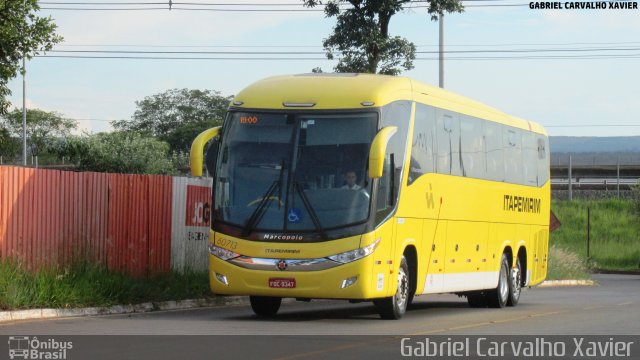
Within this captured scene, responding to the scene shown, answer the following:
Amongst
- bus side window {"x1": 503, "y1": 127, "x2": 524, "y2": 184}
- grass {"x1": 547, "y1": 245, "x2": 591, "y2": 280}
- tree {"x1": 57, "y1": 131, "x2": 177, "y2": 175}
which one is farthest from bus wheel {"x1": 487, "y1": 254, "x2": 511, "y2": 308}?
tree {"x1": 57, "y1": 131, "x2": 177, "y2": 175}

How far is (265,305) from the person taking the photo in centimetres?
2066

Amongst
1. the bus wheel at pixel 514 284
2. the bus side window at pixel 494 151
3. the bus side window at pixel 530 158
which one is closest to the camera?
the bus side window at pixel 494 151

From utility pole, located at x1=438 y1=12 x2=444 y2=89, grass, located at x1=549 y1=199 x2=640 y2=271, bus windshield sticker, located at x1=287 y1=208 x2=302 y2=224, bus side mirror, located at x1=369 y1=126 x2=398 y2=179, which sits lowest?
grass, located at x1=549 y1=199 x2=640 y2=271

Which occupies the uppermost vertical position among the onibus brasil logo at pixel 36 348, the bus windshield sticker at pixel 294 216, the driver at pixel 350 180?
the driver at pixel 350 180

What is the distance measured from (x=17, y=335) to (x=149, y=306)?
19.8ft

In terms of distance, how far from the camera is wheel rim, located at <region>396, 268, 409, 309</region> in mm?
20148

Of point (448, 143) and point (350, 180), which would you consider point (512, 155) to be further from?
point (350, 180)

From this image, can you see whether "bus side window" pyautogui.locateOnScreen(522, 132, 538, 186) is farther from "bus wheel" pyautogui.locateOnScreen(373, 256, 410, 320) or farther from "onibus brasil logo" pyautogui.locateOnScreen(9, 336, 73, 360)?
"onibus brasil logo" pyautogui.locateOnScreen(9, 336, 73, 360)

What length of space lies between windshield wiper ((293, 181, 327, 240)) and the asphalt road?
139cm

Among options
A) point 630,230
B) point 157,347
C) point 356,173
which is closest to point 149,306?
point 356,173

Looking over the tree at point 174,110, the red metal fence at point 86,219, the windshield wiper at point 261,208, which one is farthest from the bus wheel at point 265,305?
the tree at point 174,110

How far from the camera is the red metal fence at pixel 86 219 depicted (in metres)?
20.6

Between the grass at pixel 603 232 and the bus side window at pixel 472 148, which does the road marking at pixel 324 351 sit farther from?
the grass at pixel 603 232

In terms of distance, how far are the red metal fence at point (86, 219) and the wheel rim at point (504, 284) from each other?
6.89 m
